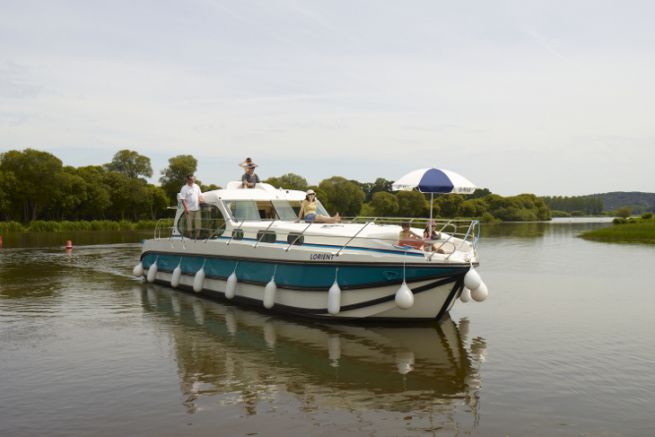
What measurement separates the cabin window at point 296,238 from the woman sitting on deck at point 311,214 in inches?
40.8

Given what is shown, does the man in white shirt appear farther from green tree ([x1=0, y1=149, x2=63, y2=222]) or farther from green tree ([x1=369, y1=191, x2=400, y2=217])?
green tree ([x1=369, y1=191, x2=400, y2=217])

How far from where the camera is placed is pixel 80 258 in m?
31.4

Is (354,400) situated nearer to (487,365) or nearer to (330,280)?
(487,365)

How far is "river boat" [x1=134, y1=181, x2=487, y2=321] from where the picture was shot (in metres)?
12.6

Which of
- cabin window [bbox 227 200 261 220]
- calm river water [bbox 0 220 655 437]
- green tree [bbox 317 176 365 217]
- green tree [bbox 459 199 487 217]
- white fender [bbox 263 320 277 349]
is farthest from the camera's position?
green tree [bbox 459 199 487 217]

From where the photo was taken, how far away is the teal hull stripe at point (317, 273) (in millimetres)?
12539

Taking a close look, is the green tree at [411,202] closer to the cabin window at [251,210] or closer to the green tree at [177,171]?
A: the green tree at [177,171]

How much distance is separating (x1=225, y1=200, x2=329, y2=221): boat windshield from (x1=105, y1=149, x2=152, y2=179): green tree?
280 feet

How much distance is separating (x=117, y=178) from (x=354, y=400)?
268ft

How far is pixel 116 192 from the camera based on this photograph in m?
83.4

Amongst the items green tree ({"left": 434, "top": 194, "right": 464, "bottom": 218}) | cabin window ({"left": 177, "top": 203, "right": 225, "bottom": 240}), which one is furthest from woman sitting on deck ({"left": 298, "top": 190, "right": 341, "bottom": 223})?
green tree ({"left": 434, "top": 194, "right": 464, "bottom": 218})

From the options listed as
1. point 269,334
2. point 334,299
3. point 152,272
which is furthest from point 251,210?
point 152,272

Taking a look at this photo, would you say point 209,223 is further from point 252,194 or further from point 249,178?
point 249,178

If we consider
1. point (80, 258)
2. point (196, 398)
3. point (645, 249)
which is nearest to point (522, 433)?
point (196, 398)
